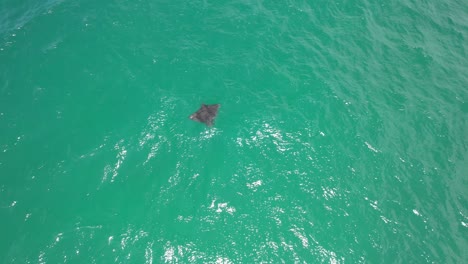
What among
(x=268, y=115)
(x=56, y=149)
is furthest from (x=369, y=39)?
(x=56, y=149)

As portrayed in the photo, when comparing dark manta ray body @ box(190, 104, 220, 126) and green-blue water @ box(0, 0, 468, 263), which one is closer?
green-blue water @ box(0, 0, 468, 263)

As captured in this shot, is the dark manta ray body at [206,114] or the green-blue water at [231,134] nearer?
the green-blue water at [231,134]

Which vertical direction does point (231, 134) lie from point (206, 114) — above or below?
below

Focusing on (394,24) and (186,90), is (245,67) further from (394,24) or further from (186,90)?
(394,24)
